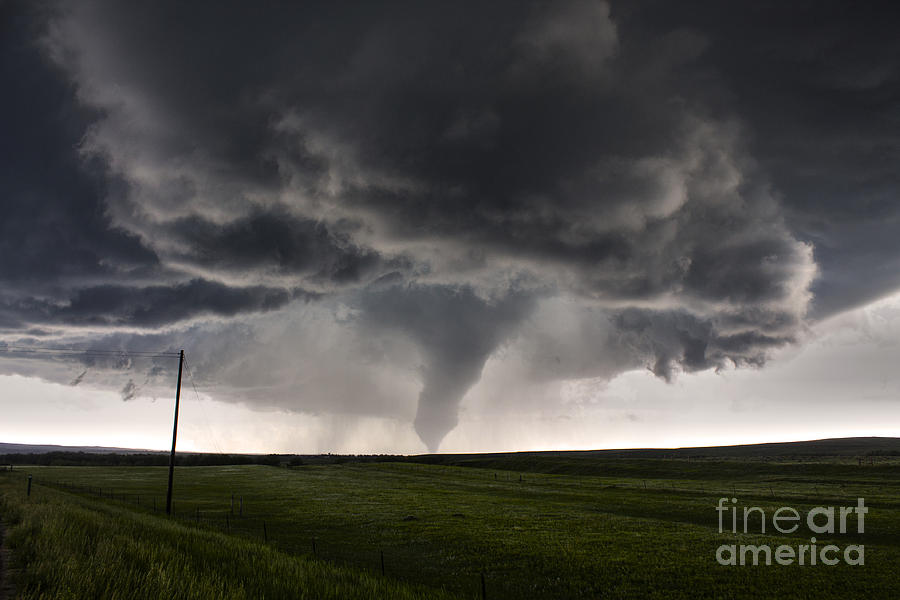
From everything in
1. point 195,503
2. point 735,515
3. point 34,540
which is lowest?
point 195,503

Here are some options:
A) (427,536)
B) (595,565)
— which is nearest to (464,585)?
(595,565)

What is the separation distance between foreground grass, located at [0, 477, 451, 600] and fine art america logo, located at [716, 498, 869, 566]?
23.2 meters

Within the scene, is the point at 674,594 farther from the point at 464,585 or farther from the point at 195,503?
the point at 195,503

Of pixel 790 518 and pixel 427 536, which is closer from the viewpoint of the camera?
pixel 427 536

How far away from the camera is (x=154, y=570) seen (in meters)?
15.7

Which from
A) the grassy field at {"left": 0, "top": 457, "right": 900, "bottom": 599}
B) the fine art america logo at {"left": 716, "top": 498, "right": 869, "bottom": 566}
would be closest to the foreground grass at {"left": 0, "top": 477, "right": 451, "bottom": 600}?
the grassy field at {"left": 0, "top": 457, "right": 900, "bottom": 599}

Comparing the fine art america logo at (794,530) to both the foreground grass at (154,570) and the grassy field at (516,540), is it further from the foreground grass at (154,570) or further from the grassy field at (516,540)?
the foreground grass at (154,570)

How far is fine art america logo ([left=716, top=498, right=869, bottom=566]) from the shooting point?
30781mm

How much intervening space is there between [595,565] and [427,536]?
14.3 meters

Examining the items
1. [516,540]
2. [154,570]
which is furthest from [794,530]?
[154,570]

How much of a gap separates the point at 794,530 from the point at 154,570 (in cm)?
4828

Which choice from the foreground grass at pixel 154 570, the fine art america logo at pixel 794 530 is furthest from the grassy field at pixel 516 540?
the fine art america logo at pixel 794 530

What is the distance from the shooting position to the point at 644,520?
47156mm

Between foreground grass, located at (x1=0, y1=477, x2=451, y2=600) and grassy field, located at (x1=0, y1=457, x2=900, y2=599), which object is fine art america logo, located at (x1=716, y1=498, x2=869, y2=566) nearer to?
grassy field, located at (x1=0, y1=457, x2=900, y2=599)
